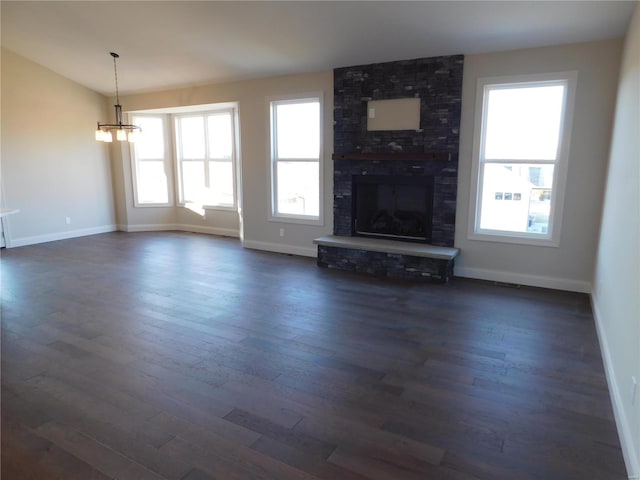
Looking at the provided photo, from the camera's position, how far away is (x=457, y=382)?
2.70m

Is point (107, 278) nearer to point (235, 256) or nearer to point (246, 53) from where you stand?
point (235, 256)

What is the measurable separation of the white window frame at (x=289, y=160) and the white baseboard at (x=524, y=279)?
7.02 feet

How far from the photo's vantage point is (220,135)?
7.69 m

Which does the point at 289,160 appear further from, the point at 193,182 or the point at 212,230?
the point at 193,182

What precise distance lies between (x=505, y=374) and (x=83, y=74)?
25.0ft

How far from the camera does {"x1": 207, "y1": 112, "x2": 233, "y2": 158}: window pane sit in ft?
24.8

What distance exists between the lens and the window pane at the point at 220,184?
7.72 m

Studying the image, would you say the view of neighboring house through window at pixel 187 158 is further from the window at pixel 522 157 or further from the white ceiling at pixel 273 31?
the window at pixel 522 157

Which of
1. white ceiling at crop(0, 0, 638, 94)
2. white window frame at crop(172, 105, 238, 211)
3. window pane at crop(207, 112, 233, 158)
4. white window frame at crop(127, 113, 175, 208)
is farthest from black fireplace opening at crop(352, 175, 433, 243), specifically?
white window frame at crop(127, 113, 175, 208)

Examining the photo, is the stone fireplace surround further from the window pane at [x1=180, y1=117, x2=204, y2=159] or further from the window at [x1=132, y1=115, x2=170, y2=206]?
the window at [x1=132, y1=115, x2=170, y2=206]

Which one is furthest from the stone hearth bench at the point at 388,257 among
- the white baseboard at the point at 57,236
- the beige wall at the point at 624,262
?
the white baseboard at the point at 57,236

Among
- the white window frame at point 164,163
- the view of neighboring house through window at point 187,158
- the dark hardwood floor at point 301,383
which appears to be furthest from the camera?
the white window frame at point 164,163

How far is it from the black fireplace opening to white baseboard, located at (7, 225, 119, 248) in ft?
17.3

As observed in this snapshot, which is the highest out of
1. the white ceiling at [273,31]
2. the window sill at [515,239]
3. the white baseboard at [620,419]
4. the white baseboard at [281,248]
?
the white ceiling at [273,31]
